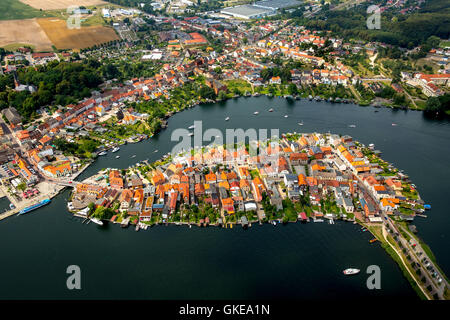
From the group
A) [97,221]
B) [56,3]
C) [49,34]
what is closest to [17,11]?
[56,3]

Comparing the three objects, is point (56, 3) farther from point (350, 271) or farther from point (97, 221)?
point (350, 271)

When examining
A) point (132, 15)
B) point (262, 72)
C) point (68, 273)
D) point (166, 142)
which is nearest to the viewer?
point (68, 273)

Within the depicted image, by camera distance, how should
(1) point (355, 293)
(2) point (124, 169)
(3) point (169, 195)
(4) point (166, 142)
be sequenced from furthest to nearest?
(4) point (166, 142) < (2) point (124, 169) < (3) point (169, 195) < (1) point (355, 293)

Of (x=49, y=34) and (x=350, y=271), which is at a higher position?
(x=49, y=34)

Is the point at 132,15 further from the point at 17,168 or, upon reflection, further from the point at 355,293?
the point at 355,293

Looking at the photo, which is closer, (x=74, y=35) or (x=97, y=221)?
(x=97, y=221)

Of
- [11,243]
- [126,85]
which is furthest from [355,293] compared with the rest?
[126,85]

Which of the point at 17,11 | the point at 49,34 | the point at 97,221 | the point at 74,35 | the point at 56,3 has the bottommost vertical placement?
the point at 97,221
